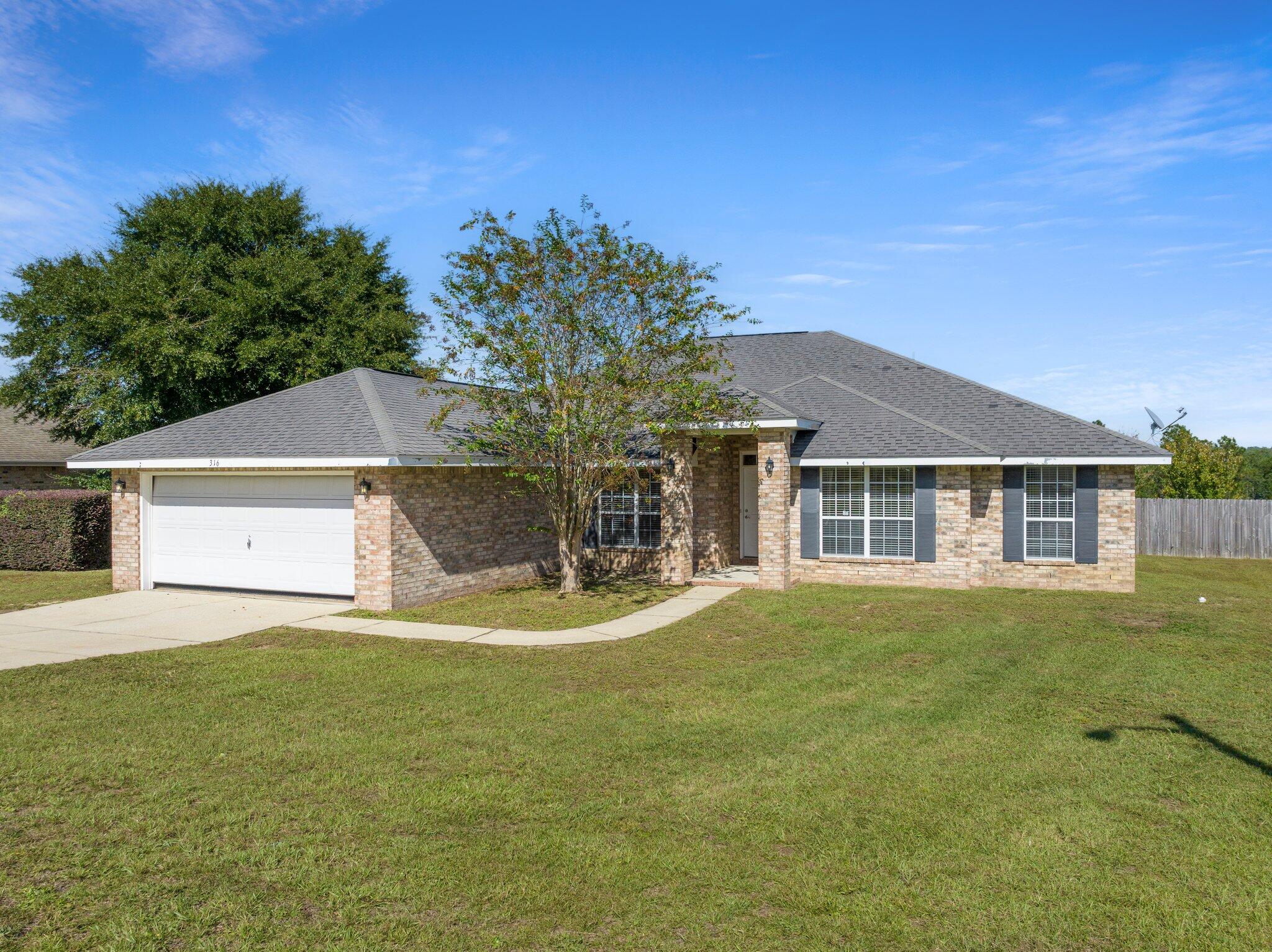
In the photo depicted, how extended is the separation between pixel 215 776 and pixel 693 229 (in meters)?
12.2

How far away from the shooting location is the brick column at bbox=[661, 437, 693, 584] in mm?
15711

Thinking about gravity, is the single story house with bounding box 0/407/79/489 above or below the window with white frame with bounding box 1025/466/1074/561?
above

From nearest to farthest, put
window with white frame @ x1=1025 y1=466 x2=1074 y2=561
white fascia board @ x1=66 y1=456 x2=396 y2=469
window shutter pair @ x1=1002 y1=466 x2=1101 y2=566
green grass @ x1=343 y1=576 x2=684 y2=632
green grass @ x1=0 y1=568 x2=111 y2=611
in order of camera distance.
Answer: green grass @ x1=343 y1=576 x2=684 y2=632, white fascia board @ x1=66 y1=456 x2=396 y2=469, green grass @ x1=0 y1=568 x2=111 y2=611, window shutter pair @ x1=1002 y1=466 x2=1101 y2=566, window with white frame @ x1=1025 y1=466 x2=1074 y2=561

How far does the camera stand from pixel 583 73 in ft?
46.1

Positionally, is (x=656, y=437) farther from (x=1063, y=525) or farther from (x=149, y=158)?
(x=149, y=158)

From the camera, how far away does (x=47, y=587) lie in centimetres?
1598

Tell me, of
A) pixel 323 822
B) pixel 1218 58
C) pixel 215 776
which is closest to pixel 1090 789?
pixel 323 822

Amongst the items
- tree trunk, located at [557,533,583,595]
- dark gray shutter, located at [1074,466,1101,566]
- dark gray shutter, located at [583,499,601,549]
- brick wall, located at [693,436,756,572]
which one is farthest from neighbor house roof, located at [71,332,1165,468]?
dark gray shutter, located at [583,499,601,549]

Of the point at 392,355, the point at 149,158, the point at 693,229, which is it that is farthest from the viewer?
the point at 392,355

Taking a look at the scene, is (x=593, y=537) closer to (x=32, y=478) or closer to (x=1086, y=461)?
(x=1086, y=461)

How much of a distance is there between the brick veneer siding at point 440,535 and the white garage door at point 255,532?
→ 0.69m

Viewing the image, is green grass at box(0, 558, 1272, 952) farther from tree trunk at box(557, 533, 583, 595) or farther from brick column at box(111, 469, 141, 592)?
brick column at box(111, 469, 141, 592)

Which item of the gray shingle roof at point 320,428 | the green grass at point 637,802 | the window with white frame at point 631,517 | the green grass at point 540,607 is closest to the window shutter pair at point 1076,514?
the green grass at point 637,802

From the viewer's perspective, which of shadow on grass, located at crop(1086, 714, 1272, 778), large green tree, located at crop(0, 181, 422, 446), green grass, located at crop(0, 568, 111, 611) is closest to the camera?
shadow on grass, located at crop(1086, 714, 1272, 778)
